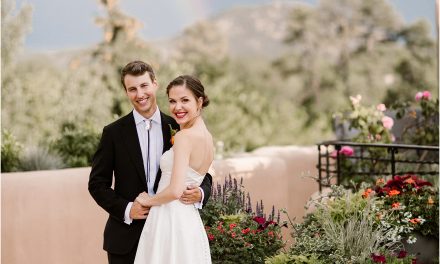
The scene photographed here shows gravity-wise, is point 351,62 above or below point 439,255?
above

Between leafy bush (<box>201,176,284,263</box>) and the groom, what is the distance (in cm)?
168

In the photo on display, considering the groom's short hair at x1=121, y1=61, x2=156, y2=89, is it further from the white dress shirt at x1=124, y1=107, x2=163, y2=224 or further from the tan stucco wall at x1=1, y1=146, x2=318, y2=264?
the tan stucco wall at x1=1, y1=146, x2=318, y2=264

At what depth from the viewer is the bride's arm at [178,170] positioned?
3.43 meters

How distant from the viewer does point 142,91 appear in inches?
139

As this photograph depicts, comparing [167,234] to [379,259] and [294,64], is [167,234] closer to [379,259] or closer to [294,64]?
[379,259]

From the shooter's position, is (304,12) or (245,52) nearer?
(304,12)

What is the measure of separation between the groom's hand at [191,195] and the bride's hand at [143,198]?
19 cm

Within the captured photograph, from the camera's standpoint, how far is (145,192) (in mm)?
3598

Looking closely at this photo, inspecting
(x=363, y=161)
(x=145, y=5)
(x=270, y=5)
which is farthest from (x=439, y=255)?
(x=270, y=5)

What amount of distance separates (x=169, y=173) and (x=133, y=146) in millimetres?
241

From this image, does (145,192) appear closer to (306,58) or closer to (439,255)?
(439,255)

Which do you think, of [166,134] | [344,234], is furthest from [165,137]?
[344,234]

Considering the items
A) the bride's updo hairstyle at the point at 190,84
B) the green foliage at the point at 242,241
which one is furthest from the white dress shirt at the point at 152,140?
the green foliage at the point at 242,241

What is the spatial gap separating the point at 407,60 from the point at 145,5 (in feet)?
33.4
